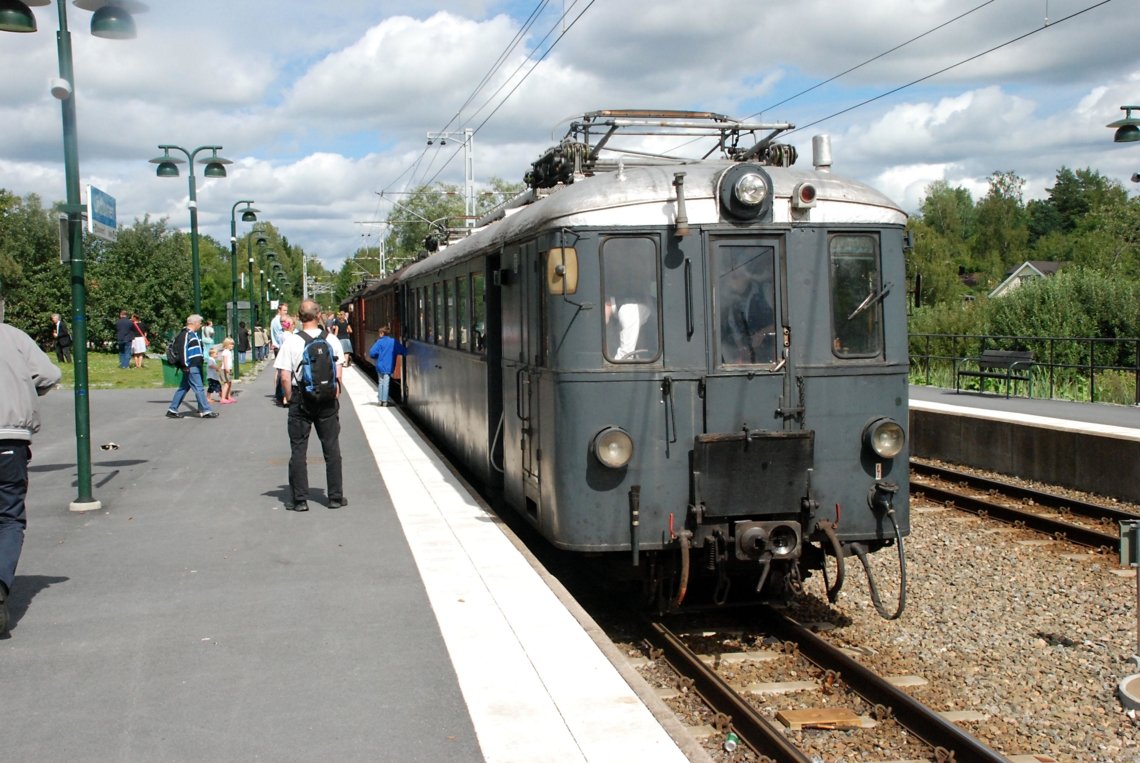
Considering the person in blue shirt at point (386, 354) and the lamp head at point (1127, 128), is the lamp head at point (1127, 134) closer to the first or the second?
the lamp head at point (1127, 128)

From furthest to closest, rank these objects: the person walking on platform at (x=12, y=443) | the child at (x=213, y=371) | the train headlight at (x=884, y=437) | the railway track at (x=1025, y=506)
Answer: the child at (x=213, y=371) → the railway track at (x=1025, y=506) → the train headlight at (x=884, y=437) → the person walking on platform at (x=12, y=443)

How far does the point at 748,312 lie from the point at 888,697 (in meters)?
2.44

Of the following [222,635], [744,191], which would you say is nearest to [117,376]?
[222,635]

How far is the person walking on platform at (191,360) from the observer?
18406 millimetres

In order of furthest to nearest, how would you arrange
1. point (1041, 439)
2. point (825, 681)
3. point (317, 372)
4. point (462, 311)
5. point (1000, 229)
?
point (1000, 229)
point (1041, 439)
point (462, 311)
point (317, 372)
point (825, 681)

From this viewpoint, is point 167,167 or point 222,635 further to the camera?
point 167,167

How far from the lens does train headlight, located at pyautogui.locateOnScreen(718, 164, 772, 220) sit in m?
7.13

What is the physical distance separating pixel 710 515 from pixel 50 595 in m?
4.14

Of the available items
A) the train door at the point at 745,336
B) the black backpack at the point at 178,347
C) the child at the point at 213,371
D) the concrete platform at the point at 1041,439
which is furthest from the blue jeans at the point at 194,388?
the train door at the point at 745,336

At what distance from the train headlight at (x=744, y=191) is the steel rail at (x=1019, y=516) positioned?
5.53m

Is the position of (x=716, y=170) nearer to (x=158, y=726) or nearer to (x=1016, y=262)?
(x=158, y=726)

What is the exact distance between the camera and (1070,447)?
14.0 metres

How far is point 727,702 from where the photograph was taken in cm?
622

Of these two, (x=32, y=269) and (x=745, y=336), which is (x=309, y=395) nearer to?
(x=745, y=336)
